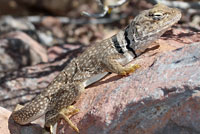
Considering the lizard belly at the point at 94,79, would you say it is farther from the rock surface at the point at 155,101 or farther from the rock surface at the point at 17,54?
the rock surface at the point at 17,54

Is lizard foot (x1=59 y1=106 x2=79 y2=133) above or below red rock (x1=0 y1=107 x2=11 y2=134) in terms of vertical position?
below

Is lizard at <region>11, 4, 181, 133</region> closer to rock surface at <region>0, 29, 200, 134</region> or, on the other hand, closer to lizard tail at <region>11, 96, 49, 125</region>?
lizard tail at <region>11, 96, 49, 125</region>

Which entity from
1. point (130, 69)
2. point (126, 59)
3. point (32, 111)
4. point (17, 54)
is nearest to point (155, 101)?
point (130, 69)

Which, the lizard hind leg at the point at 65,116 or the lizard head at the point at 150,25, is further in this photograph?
the lizard head at the point at 150,25

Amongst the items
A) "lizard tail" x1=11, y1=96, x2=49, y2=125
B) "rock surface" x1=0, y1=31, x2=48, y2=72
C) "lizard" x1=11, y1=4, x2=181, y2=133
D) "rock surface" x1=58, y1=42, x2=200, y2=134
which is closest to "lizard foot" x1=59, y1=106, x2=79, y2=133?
"lizard" x1=11, y1=4, x2=181, y2=133

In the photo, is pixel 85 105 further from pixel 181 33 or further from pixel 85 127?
pixel 181 33

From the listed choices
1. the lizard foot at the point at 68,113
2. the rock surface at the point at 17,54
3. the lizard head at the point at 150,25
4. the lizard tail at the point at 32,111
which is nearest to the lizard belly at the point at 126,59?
the lizard head at the point at 150,25

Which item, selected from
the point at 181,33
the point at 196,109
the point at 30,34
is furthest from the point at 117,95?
the point at 30,34

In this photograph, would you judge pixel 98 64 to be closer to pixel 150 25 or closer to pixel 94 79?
pixel 94 79
